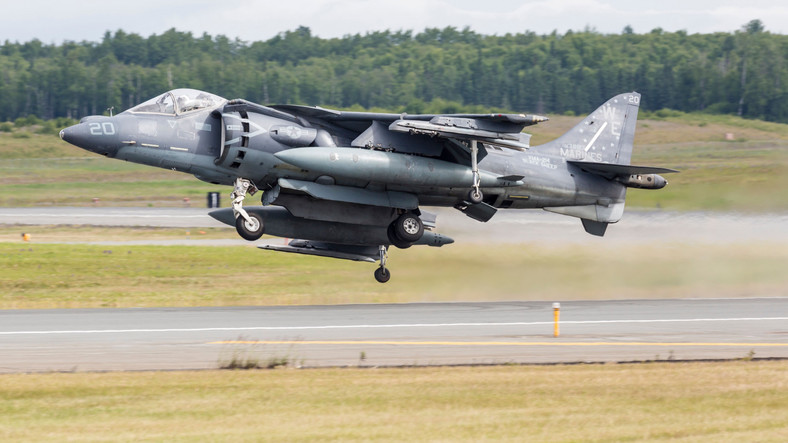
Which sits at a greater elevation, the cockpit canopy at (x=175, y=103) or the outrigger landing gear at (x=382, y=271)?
the cockpit canopy at (x=175, y=103)

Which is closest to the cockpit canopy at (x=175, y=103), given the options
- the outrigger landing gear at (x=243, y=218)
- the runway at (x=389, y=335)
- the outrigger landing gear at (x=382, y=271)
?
the outrigger landing gear at (x=243, y=218)

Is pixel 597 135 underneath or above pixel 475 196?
above

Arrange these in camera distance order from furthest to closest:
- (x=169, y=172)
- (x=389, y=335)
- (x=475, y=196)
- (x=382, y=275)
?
(x=169, y=172) → (x=382, y=275) → (x=475, y=196) → (x=389, y=335)

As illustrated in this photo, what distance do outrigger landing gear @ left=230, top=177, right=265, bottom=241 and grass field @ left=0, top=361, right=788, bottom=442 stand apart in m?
7.73

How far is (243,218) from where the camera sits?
2195 cm

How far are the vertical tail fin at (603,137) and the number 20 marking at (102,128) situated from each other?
407 inches

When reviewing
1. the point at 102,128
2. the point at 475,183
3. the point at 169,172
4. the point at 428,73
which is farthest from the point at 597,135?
the point at 428,73

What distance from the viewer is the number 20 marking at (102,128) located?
2073 cm

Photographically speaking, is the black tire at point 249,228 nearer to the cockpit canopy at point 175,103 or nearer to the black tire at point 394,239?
the cockpit canopy at point 175,103

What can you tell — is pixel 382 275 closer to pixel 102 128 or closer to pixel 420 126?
pixel 420 126

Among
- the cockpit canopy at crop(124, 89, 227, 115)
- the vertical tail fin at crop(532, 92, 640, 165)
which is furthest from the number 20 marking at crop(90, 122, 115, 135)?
the vertical tail fin at crop(532, 92, 640, 165)

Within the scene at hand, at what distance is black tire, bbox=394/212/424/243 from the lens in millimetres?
23594

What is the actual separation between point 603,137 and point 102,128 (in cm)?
1277

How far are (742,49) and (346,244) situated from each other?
3535 inches
